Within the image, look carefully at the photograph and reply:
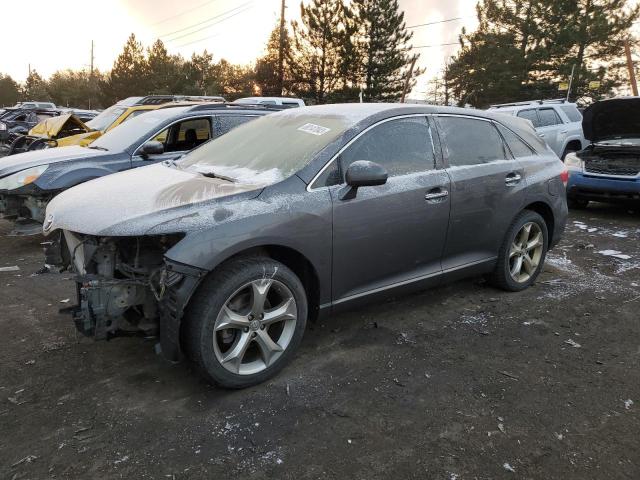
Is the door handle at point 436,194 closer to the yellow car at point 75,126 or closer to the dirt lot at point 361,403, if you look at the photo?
the dirt lot at point 361,403

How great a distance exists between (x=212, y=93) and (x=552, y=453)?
4826 centimetres

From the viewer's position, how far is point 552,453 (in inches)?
97.3

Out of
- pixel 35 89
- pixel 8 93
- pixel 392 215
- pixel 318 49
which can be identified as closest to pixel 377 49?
pixel 318 49

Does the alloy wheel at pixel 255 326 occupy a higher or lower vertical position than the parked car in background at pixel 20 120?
lower

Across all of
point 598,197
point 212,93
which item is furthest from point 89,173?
point 212,93

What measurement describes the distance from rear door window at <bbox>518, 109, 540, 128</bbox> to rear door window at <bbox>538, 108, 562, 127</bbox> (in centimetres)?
13

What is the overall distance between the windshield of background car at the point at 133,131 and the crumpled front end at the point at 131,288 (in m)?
3.65

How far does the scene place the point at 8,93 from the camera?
2628 inches

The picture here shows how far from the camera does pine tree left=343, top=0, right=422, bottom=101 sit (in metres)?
32.2

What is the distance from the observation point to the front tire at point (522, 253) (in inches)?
176

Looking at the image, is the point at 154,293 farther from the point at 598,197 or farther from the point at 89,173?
the point at 598,197

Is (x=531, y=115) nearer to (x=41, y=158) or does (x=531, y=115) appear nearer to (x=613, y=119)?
(x=613, y=119)

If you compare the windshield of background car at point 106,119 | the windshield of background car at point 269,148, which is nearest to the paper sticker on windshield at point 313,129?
the windshield of background car at point 269,148

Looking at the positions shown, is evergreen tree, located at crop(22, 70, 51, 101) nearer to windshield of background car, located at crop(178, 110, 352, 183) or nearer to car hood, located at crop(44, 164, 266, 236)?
windshield of background car, located at crop(178, 110, 352, 183)
